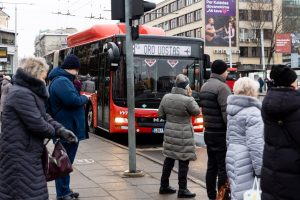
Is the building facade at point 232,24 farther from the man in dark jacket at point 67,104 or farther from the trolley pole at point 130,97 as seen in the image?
the man in dark jacket at point 67,104

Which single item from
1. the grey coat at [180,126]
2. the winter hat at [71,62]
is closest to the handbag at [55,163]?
the winter hat at [71,62]

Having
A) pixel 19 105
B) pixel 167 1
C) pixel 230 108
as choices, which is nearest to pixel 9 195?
pixel 19 105

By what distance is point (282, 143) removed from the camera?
13.4 ft

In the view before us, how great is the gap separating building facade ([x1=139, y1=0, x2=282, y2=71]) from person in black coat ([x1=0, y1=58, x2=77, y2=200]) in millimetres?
67974

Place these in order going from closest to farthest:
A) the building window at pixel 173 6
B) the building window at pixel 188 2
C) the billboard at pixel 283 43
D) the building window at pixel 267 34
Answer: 1. the billboard at pixel 283 43
2. the building window at pixel 267 34
3. the building window at pixel 188 2
4. the building window at pixel 173 6

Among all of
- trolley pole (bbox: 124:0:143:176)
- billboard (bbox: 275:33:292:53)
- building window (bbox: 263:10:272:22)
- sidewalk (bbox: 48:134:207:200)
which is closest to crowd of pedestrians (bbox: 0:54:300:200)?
sidewalk (bbox: 48:134:207:200)

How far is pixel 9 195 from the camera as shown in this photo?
15.6ft

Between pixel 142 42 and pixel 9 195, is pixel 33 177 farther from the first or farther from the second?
pixel 142 42

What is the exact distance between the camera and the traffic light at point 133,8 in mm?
9234

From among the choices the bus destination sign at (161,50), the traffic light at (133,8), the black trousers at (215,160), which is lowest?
the black trousers at (215,160)

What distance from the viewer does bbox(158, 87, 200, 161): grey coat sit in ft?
24.5

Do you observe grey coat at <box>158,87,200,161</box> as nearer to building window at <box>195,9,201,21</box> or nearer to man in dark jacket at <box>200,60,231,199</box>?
man in dark jacket at <box>200,60,231,199</box>

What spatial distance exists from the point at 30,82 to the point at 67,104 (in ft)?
7.10

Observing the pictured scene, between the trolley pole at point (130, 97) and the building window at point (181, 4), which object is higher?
the building window at point (181, 4)
